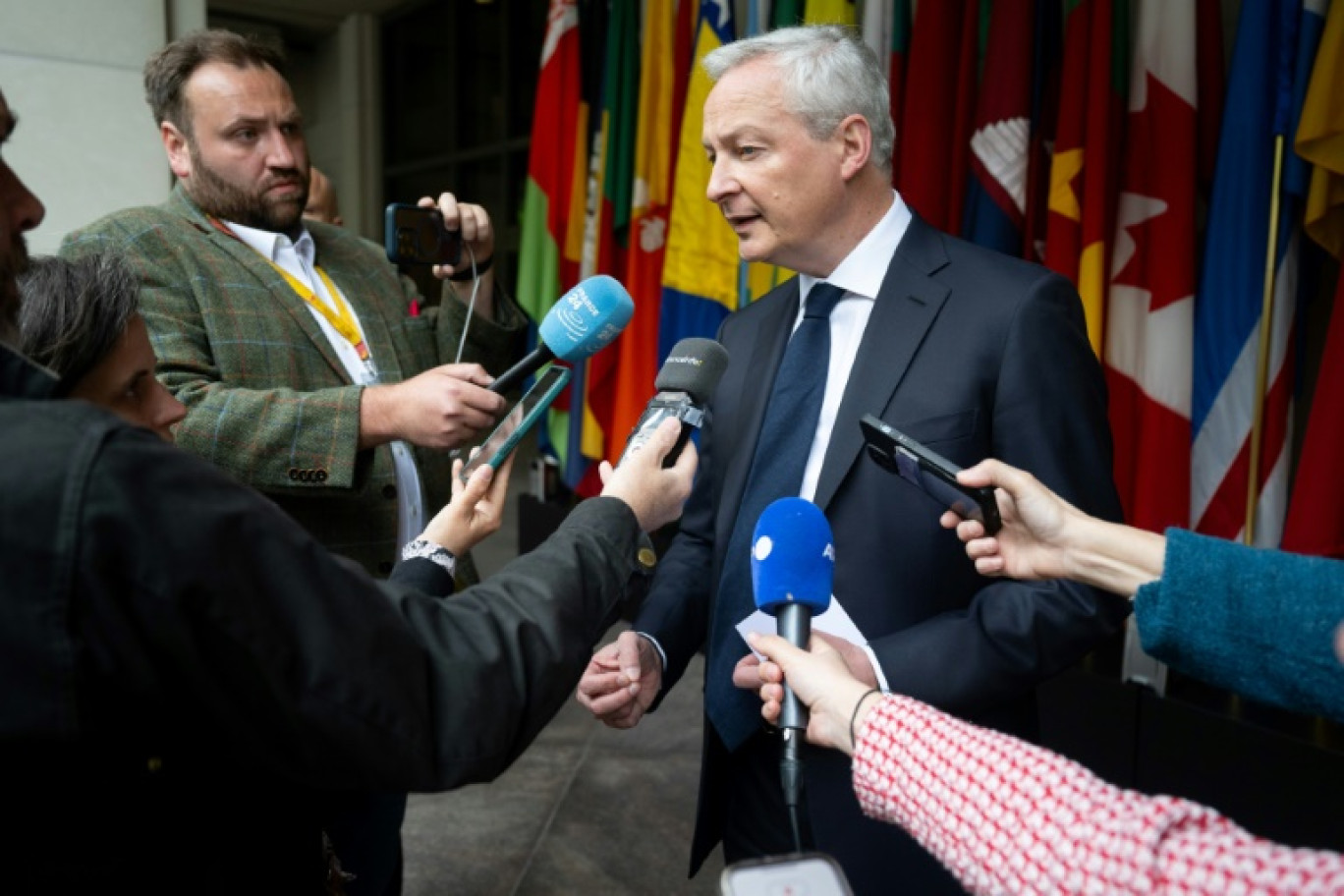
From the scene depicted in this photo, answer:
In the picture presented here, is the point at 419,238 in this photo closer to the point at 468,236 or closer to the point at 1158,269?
the point at 468,236

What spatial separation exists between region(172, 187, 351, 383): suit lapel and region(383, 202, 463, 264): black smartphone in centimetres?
18

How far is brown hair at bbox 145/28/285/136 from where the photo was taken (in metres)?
1.85

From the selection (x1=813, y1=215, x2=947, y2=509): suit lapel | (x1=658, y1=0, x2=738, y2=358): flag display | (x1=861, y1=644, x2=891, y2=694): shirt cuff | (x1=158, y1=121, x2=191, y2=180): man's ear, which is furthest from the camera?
(x1=658, y1=0, x2=738, y2=358): flag display

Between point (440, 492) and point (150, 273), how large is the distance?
64 centimetres

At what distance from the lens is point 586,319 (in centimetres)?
138

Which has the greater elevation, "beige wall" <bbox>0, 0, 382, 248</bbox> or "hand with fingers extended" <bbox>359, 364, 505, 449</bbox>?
"beige wall" <bbox>0, 0, 382, 248</bbox>

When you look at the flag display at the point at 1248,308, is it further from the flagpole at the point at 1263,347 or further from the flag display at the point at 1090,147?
the flag display at the point at 1090,147

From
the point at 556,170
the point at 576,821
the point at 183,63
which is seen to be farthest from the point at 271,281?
the point at 556,170

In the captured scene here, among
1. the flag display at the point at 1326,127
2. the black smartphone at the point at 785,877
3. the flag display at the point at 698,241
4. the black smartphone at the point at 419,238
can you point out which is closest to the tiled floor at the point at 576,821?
the flag display at the point at 698,241

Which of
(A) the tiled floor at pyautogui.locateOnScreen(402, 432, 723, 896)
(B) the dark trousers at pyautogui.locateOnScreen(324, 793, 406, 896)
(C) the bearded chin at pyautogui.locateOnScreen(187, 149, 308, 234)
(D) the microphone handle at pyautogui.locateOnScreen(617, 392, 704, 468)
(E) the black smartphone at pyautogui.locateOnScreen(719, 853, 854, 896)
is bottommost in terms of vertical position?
(A) the tiled floor at pyautogui.locateOnScreen(402, 432, 723, 896)

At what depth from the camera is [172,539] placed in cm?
68

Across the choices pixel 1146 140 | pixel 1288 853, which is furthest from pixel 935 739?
pixel 1146 140

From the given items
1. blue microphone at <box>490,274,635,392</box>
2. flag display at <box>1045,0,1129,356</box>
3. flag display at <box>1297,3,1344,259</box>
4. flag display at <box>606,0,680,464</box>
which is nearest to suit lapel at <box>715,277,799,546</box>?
blue microphone at <box>490,274,635,392</box>

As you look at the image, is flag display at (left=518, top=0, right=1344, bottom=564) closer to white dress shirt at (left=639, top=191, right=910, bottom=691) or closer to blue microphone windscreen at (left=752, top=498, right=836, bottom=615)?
white dress shirt at (left=639, top=191, right=910, bottom=691)
